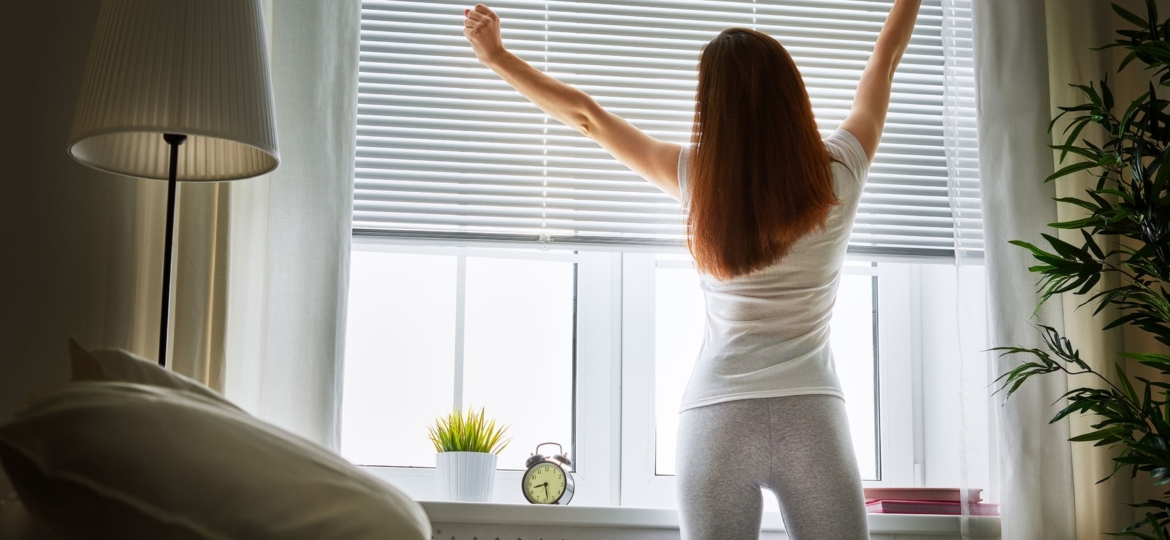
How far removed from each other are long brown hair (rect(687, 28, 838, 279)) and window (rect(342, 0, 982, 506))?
0.48 meters

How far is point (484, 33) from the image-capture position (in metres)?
2.21

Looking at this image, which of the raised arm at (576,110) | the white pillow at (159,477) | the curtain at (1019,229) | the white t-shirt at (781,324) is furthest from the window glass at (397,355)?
the white pillow at (159,477)

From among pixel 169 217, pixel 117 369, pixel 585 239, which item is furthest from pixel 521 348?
pixel 117 369

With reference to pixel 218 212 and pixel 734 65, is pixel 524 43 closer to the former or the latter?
pixel 734 65

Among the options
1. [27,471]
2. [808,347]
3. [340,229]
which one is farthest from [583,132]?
[27,471]

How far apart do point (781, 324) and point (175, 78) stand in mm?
1165

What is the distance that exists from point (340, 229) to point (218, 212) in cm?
29

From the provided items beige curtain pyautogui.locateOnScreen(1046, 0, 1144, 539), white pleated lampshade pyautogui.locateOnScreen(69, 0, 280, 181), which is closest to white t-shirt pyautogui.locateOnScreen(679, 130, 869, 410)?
beige curtain pyautogui.locateOnScreen(1046, 0, 1144, 539)

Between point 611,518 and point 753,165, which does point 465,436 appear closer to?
point 611,518

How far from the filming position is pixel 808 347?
178 cm

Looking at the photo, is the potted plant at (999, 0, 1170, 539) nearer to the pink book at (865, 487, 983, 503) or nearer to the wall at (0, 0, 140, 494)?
the pink book at (865, 487, 983, 503)

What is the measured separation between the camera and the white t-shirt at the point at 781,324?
5.71 feet

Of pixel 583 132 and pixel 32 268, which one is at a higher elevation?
pixel 583 132

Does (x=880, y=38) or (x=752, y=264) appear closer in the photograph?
(x=752, y=264)
